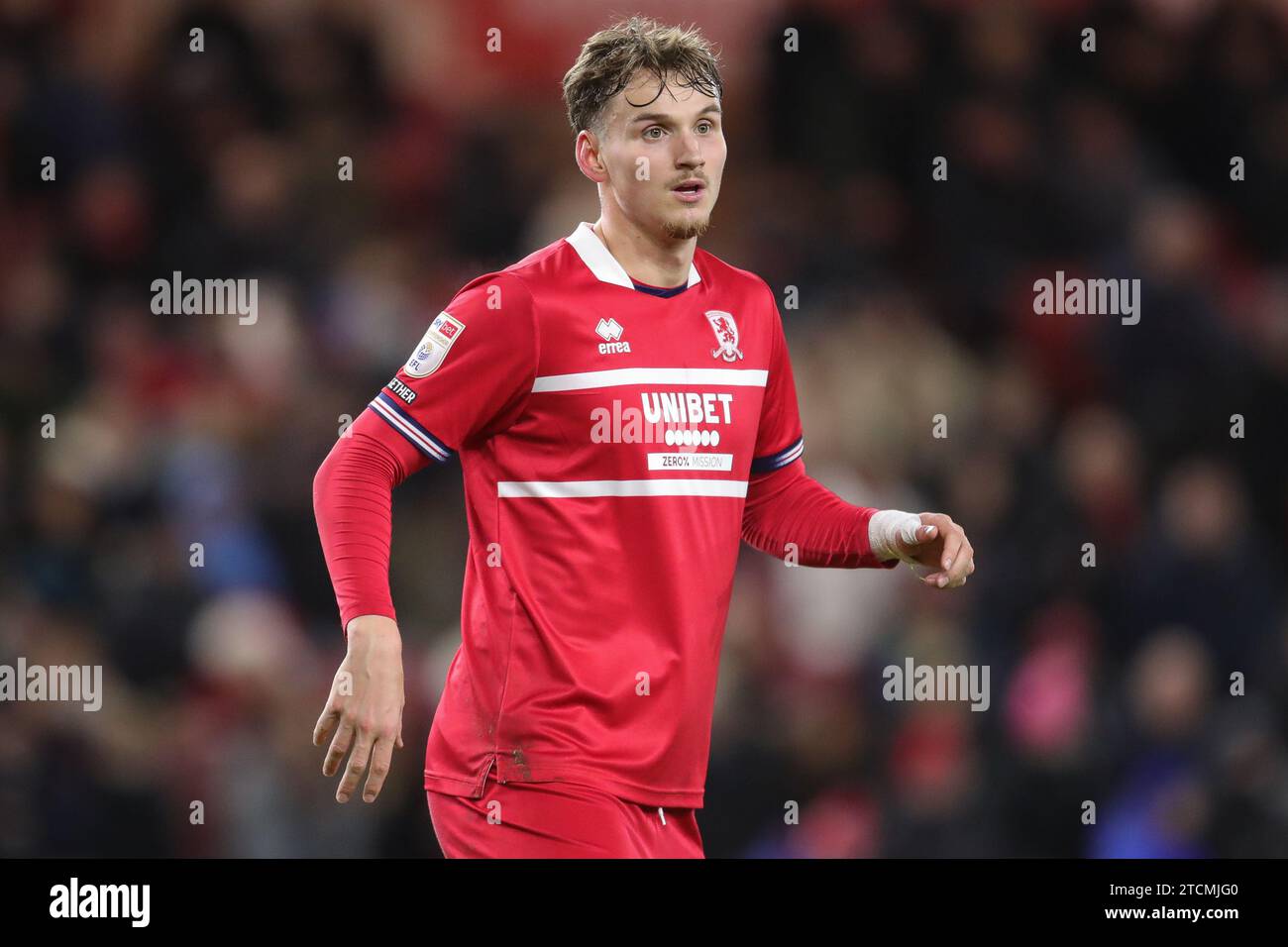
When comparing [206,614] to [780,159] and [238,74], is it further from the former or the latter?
[780,159]

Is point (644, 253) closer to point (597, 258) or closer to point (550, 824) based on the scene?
point (597, 258)

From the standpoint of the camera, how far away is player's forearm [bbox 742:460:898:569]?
3332 mm

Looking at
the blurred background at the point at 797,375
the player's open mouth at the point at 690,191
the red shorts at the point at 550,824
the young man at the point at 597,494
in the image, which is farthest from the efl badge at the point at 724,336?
the blurred background at the point at 797,375

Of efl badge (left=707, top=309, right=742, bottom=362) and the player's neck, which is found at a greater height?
the player's neck

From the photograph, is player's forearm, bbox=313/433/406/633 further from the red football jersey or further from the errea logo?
the errea logo

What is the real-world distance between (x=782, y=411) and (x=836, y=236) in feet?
10.4

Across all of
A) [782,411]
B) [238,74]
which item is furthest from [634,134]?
[238,74]

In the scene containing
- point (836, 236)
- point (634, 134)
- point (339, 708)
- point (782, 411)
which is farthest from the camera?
point (836, 236)

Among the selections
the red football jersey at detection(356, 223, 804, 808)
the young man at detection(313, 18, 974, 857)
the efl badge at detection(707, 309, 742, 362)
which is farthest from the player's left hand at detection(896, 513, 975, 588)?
the efl badge at detection(707, 309, 742, 362)

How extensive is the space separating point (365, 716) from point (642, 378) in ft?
2.82

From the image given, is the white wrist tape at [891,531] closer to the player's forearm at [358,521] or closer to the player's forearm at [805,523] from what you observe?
the player's forearm at [805,523]

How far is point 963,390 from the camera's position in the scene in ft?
20.5

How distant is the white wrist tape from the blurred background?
2.23m

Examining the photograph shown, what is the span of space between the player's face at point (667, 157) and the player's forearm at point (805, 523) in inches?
24.5
